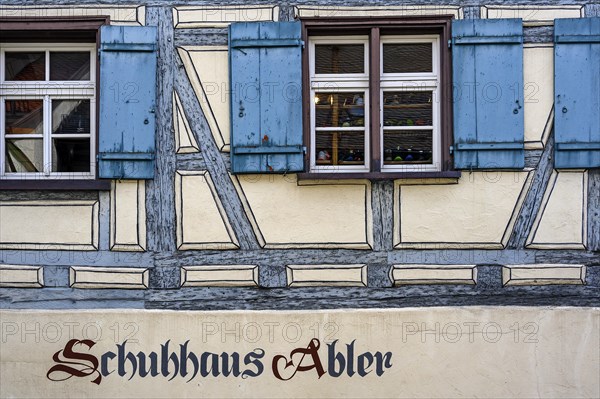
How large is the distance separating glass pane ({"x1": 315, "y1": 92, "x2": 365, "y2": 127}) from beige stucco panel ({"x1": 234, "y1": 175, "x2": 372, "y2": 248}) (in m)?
0.60

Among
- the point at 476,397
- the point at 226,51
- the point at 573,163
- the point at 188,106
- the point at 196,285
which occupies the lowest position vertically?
the point at 476,397

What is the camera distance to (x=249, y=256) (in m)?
6.69

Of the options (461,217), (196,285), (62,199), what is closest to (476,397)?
(461,217)

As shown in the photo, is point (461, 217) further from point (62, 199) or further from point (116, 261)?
point (62, 199)

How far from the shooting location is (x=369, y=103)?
6.84 metres

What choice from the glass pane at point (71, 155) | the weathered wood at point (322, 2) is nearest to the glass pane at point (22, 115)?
the glass pane at point (71, 155)

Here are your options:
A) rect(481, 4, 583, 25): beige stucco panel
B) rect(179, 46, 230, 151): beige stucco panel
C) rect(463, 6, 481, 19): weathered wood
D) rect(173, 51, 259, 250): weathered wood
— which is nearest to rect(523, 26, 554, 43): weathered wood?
rect(481, 4, 583, 25): beige stucco panel

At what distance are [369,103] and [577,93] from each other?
1.72 meters

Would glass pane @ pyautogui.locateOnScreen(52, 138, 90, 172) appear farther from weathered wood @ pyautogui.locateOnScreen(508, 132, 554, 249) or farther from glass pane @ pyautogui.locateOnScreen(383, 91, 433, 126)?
weathered wood @ pyautogui.locateOnScreen(508, 132, 554, 249)

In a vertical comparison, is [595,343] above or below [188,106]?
below

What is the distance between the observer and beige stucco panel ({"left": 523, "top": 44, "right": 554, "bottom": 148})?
6660 mm

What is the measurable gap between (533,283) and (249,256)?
7.83 ft

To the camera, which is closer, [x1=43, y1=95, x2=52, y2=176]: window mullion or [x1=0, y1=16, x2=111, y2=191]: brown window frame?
[x1=0, y1=16, x2=111, y2=191]: brown window frame

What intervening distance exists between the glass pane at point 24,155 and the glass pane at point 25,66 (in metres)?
0.56
